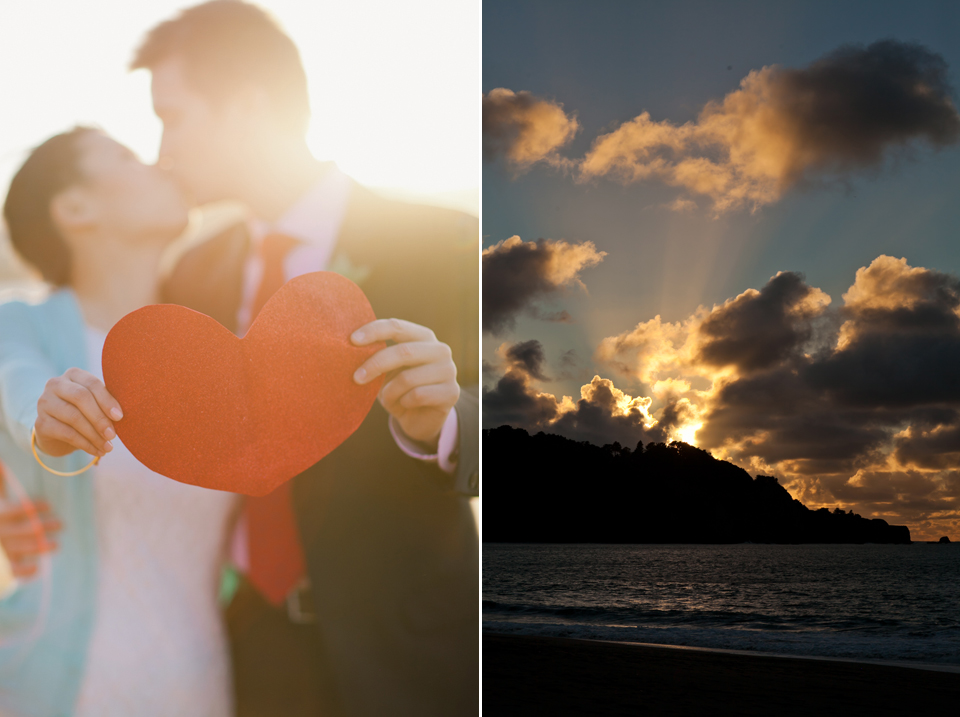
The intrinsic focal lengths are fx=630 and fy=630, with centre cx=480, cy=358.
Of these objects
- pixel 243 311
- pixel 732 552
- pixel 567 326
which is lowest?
pixel 732 552

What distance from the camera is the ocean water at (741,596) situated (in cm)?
1022

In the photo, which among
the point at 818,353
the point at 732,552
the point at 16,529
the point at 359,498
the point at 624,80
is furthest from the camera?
the point at 732,552

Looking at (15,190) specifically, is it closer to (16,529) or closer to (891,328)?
(16,529)

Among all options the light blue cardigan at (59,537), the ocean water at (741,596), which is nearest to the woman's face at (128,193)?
the light blue cardigan at (59,537)

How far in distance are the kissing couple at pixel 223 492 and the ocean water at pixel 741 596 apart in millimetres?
7514

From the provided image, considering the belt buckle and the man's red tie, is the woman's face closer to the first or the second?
the man's red tie

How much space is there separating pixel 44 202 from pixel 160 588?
101cm

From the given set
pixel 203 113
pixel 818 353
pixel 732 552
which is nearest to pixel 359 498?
pixel 203 113

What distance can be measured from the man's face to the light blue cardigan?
1.39 ft

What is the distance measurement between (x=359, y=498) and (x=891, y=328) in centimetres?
1661

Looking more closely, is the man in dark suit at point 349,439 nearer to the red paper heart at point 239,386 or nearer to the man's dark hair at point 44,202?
the red paper heart at point 239,386

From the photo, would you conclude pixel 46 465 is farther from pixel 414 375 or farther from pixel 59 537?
pixel 414 375

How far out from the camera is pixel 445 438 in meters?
1.70

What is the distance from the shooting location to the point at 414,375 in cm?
166
